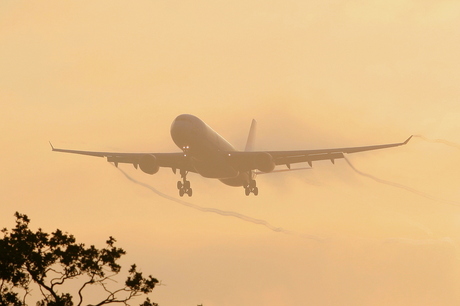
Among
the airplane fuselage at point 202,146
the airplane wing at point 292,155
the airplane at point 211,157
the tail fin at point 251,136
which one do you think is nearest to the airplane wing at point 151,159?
the airplane at point 211,157

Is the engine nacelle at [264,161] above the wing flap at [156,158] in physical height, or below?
below

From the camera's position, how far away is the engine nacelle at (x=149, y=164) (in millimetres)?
80625

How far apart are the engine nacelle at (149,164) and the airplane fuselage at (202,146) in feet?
14.6

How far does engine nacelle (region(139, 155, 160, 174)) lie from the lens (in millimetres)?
80625

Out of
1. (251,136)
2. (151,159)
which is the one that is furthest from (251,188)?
(251,136)

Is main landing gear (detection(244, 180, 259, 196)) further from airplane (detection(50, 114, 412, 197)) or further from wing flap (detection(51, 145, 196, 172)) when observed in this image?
wing flap (detection(51, 145, 196, 172))

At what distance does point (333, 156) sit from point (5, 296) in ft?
133

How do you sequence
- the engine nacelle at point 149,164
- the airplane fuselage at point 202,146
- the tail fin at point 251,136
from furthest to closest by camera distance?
the tail fin at point 251,136, the engine nacelle at point 149,164, the airplane fuselage at point 202,146

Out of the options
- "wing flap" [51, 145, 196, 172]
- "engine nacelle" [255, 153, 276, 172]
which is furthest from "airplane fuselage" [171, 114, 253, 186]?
"wing flap" [51, 145, 196, 172]

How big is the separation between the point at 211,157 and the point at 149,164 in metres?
8.33

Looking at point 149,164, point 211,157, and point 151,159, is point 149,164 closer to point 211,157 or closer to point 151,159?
point 151,159

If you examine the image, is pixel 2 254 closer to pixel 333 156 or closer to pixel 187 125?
pixel 187 125

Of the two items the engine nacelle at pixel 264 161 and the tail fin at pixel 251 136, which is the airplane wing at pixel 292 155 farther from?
the tail fin at pixel 251 136

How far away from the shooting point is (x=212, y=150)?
7469 cm
